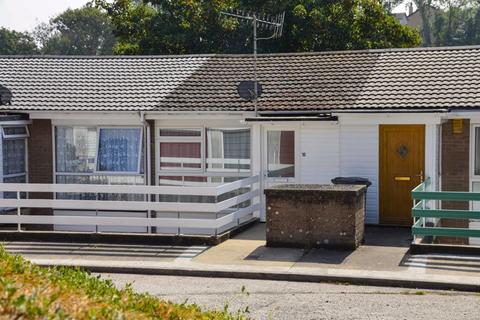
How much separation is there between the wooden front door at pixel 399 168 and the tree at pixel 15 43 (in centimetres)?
5658

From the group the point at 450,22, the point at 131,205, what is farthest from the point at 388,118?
the point at 450,22

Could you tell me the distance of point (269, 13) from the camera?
29344 millimetres

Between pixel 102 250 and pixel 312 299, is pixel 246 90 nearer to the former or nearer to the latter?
pixel 102 250

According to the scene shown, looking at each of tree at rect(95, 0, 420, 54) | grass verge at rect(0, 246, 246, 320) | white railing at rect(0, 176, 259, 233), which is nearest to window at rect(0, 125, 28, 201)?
white railing at rect(0, 176, 259, 233)

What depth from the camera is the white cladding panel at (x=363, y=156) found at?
16.3 meters

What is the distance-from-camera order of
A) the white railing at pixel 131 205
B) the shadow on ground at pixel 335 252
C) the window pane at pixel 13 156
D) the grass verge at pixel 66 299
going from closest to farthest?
the grass verge at pixel 66 299 → the shadow on ground at pixel 335 252 → the white railing at pixel 131 205 → the window pane at pixel 13 156

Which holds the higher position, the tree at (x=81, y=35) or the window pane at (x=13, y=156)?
the tree at (x=81, y=35)

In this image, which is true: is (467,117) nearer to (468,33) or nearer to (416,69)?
(416,69)

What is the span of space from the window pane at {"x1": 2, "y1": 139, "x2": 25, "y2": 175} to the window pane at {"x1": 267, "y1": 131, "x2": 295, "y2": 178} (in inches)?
213

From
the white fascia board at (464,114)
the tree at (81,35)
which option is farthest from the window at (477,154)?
the tree at (81,35)

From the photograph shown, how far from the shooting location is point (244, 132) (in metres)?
17.5

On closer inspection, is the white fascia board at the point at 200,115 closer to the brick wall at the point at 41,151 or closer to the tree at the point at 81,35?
the brick wall at the point at 41,151

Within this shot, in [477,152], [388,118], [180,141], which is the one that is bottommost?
[477,152]

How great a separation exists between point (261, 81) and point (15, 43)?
5545 centimetres
